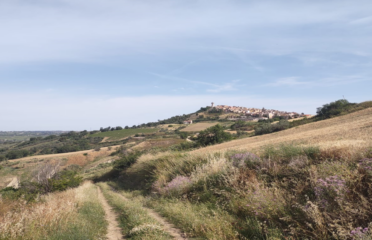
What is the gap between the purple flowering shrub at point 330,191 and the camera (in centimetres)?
459

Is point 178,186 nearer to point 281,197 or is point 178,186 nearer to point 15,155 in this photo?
point 281,197

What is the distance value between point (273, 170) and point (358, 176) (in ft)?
8.39

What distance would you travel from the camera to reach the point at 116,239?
605 cm

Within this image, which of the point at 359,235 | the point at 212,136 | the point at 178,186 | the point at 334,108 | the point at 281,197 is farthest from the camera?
the point at 334,108

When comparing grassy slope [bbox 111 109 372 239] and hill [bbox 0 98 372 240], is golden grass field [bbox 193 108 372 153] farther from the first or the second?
grassy slope [bbox 111 109 372 239]

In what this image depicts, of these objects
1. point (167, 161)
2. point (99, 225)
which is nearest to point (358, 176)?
point (99, 225)

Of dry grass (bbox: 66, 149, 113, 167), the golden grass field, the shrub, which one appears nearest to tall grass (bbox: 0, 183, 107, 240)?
the golden grass field

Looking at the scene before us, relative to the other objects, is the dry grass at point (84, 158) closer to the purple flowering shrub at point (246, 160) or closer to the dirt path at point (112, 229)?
the dirt path at point (112, 229)

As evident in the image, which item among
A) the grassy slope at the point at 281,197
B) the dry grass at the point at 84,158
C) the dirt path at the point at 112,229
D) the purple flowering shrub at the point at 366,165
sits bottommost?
the dry grass at the point at 84,158

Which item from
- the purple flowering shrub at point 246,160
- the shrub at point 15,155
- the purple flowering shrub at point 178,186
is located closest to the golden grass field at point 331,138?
the purple flowering shrub at point 246,160

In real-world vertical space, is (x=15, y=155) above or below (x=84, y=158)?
above

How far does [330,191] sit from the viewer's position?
4.79m

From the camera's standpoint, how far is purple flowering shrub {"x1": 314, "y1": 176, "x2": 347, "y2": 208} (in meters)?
4.59

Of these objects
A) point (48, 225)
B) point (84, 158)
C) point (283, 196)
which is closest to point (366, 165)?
point (283, 196)
